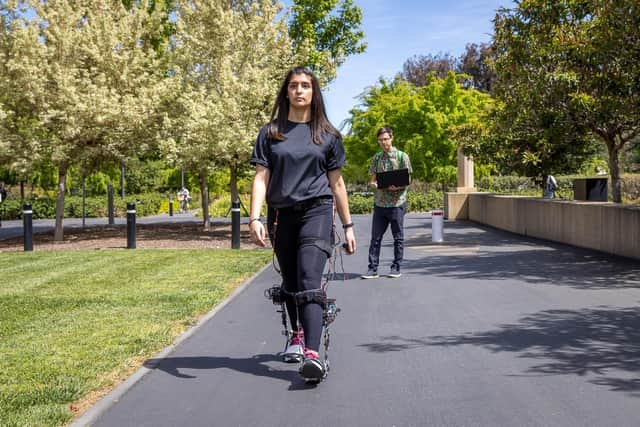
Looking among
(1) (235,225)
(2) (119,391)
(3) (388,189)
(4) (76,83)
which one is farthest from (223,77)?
(2) (119,391)

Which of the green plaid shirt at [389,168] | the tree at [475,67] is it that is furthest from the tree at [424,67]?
the green plaid shirt at [389,168]

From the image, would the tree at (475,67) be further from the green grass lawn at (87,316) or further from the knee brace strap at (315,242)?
the knee brace strap at (315,242)

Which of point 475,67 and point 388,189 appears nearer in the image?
point 388,189

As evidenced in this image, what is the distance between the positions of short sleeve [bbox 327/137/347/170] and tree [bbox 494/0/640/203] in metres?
7.01

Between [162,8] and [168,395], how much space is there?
20084 mm

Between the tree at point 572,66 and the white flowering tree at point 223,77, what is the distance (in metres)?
5.88

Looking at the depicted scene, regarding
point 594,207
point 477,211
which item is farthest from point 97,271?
point 477,211

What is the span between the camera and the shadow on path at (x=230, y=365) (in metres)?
5.18

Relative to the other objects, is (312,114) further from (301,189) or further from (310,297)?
(310,297)

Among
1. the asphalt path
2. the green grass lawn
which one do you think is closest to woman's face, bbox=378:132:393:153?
the asphalt path

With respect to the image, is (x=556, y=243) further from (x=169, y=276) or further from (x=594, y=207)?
(x=169, y=276)

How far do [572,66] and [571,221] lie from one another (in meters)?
3.07

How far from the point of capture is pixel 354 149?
38.6 metres

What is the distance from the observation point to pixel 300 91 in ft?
16.6
